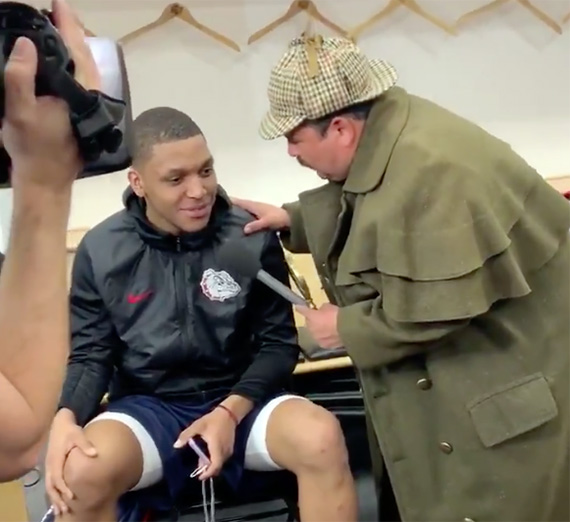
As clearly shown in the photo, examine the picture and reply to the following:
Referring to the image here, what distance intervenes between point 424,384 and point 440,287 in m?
0.20

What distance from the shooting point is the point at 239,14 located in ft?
7.53

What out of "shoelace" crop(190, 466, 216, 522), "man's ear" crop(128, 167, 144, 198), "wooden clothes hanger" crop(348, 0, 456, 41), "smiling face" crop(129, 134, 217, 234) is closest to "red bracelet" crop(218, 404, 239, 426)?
"shoelace" crop(190, 466, 216, 522)

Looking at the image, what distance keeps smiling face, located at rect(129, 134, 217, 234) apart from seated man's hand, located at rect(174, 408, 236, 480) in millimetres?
342

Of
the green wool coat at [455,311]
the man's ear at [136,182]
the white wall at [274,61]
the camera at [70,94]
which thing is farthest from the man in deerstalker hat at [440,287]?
the white wall at [274,61]

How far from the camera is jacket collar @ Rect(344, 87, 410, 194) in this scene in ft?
4.52

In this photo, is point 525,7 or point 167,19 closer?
point 167,19

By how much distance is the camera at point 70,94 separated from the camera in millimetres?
638

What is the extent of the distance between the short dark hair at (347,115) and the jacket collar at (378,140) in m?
0.01

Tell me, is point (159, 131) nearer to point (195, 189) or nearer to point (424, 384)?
point (195, 189)

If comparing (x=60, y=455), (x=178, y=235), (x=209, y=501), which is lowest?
(x=209, y=501)

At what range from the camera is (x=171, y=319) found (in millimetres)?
1586

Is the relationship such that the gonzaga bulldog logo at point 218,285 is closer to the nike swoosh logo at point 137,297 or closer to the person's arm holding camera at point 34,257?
the nike swoosh logo at point 137,297

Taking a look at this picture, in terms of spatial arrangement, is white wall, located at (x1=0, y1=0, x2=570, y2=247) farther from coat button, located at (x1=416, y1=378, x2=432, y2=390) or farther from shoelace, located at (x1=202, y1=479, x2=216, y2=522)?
coat button, located at (x1=416, y1=378, x2=432, y2=390)

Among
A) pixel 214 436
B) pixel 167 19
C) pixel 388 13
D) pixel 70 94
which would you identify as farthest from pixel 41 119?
pixel 388 13
